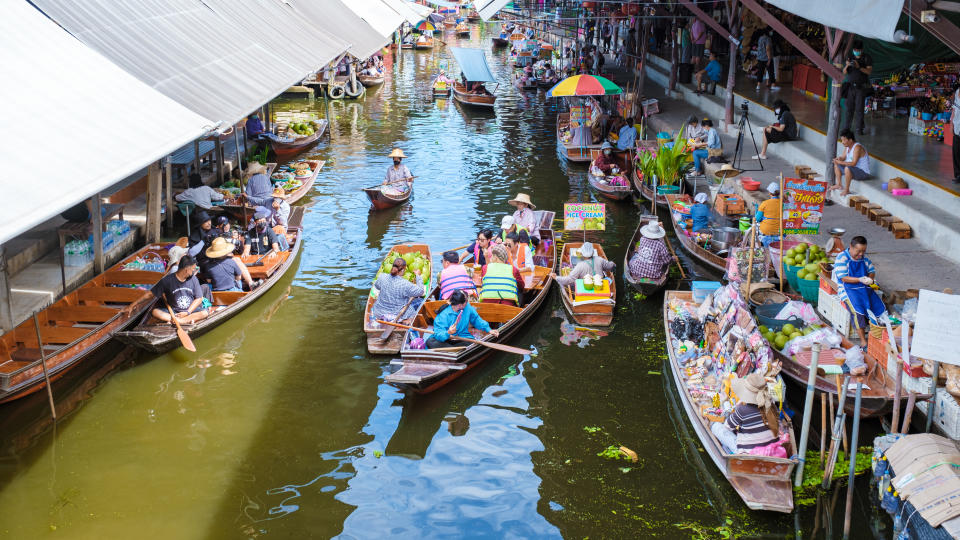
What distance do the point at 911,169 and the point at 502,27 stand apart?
61.0m

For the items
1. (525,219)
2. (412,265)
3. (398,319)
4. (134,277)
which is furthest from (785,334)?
(134,277)

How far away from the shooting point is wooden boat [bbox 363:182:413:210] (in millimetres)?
18734

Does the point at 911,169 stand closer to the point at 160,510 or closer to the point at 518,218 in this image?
the point at 518,218

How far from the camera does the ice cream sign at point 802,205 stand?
12289 millimetres

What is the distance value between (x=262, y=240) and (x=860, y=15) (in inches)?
410

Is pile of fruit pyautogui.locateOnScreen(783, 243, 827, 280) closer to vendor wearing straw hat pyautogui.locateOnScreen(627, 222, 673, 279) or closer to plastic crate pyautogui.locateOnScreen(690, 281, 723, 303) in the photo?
plastic crate pyautogui.locateOnScreen(690, 281, 723, 303)

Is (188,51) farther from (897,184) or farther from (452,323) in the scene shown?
(897,184)

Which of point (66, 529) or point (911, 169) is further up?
point (911, 169)

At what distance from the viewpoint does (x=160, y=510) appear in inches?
330

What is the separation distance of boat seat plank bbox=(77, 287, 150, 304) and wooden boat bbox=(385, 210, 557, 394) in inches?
170

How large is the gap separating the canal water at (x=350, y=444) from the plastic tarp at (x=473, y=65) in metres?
18.9

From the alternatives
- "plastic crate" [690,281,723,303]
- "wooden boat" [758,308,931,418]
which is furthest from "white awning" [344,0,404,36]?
"wooden boat" [758,308,931,418]

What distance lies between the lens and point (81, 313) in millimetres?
11812

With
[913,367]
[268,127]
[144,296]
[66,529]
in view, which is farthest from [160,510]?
[268,127]
